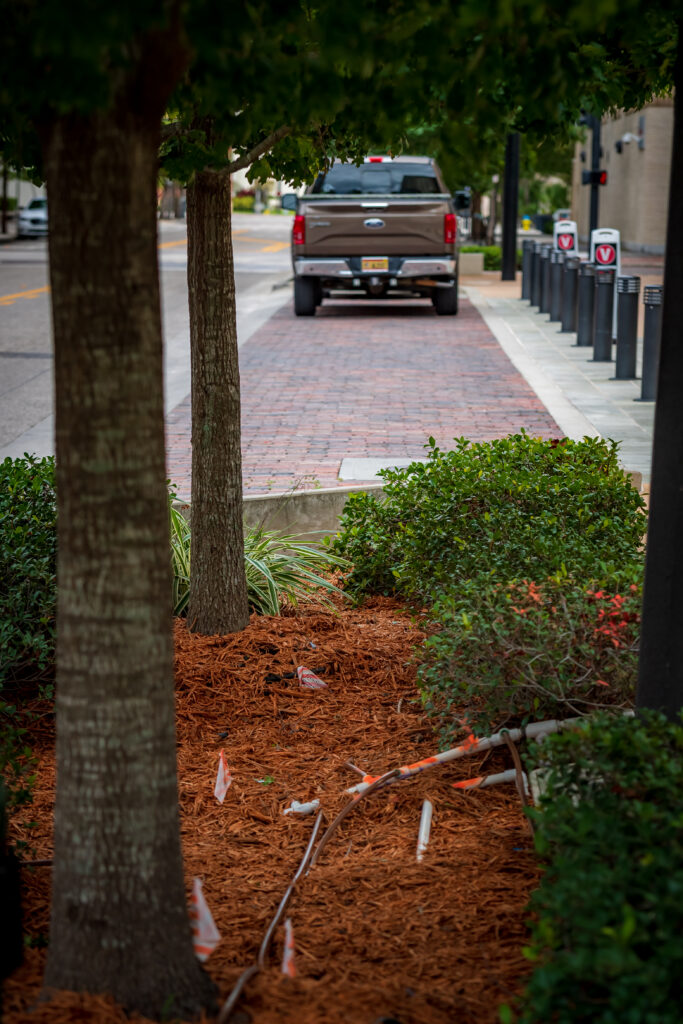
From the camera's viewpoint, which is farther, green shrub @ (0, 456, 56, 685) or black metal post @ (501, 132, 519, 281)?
black metal post @ (501, 132, 519, 281)

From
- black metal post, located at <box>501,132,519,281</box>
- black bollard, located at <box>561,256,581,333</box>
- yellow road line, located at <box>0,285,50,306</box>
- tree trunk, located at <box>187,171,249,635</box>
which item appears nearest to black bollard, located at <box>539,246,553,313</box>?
black bollard, located at <box>561,256,581,333</box>

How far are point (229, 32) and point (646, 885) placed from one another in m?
1.76

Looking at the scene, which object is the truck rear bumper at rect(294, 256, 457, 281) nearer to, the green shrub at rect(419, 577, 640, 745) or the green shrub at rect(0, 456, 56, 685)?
the green shrub at rect(0, 456, 56, 685)

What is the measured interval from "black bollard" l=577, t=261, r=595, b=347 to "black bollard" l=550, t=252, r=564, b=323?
2.44 meters

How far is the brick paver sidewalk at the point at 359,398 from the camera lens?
898cm

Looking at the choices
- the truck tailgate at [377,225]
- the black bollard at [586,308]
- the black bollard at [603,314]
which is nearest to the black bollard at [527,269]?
the truck tailgate at [377,225]

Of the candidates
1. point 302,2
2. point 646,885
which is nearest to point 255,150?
point 302,2

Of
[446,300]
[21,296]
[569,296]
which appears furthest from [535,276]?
[21,296]

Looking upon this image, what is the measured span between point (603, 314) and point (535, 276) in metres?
7.11

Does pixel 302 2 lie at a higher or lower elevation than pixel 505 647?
higher

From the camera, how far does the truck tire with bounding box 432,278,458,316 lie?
63.7 ft

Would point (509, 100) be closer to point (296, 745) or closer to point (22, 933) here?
point (296, 745)

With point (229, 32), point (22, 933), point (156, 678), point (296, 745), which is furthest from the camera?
point (296, 745)

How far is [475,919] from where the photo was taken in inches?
124
